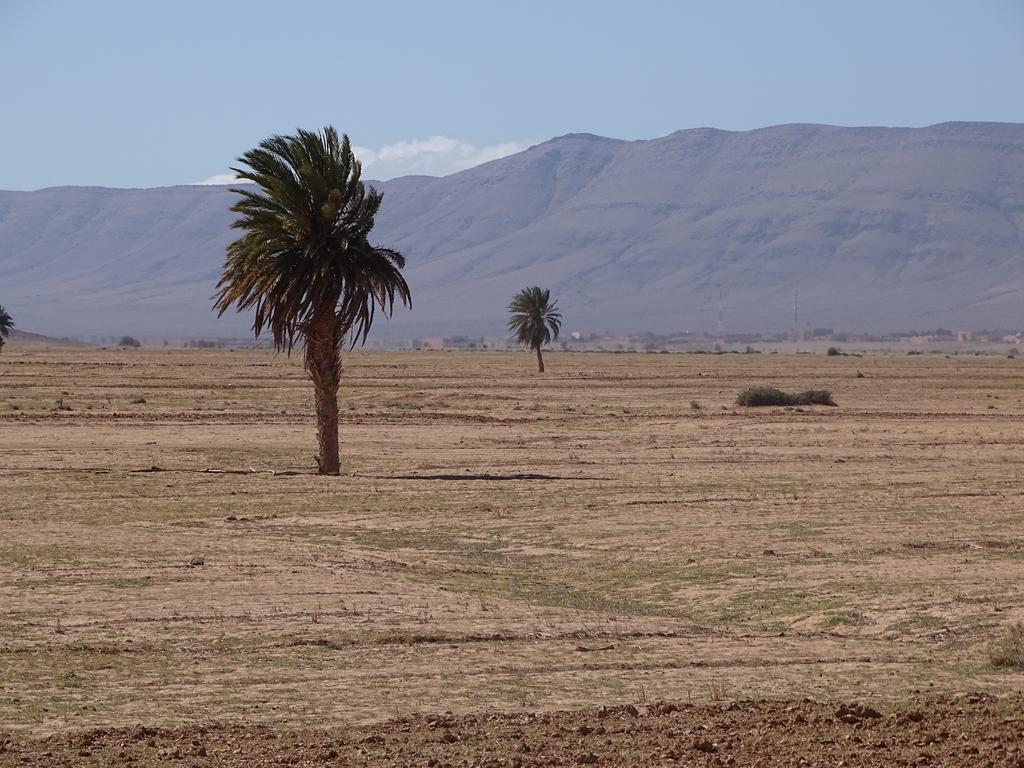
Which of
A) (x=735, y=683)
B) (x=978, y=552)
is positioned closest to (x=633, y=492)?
(x=978, y=552)

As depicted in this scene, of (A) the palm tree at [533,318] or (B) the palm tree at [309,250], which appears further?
(A) the palm tree at [533,318]

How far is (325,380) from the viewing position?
Result: 28016mm

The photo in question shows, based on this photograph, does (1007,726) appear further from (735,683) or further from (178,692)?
(178,692)

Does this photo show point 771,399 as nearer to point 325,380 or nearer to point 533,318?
point 325,380

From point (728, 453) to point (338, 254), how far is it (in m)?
9.73

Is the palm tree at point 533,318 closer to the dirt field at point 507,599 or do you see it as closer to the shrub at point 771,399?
the shrub at point 771,399

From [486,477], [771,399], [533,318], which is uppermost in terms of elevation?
[533,318]

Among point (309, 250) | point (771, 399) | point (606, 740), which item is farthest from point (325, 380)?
point (771, 399)

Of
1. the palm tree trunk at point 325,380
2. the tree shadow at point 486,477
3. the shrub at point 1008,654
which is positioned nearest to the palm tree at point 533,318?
the palm tree trunk at point 325,380

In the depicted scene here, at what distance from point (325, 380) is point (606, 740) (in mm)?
19205

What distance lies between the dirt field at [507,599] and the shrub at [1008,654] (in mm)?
60

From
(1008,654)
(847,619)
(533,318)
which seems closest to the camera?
(1008,654)

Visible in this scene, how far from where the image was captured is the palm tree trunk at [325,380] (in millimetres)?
27688

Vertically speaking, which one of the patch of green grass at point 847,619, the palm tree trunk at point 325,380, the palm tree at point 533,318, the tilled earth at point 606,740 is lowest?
the patch of green grass at point 847,619
